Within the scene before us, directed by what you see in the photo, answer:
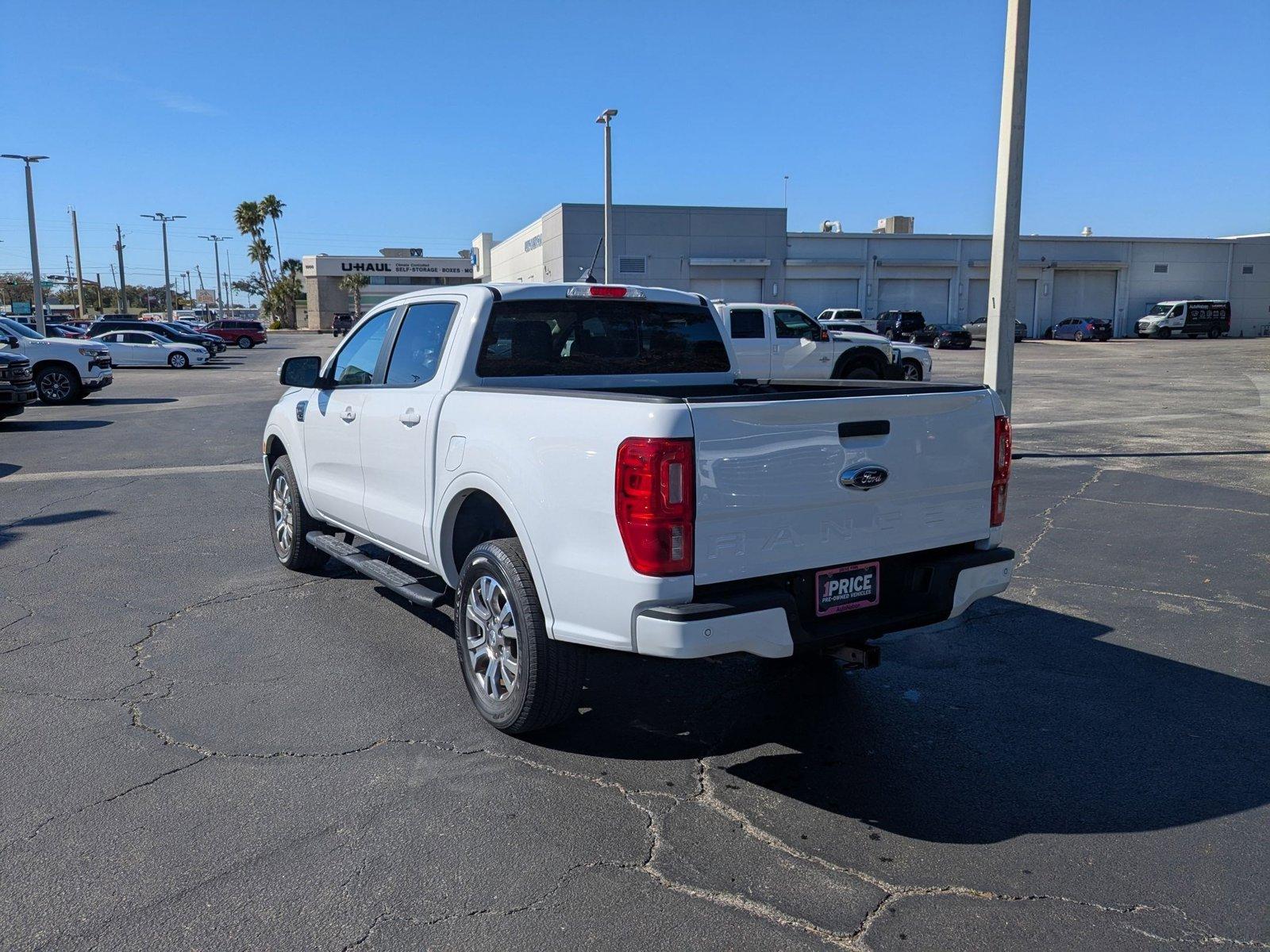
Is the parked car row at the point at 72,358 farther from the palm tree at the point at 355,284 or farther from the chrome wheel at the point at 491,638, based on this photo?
the palm tree at the point at 355,284

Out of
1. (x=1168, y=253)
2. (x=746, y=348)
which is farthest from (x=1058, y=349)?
(x=746, y=348)

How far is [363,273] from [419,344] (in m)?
93.9

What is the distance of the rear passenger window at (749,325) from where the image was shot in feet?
63.4

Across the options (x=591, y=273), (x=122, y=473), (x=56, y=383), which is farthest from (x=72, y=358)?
(x=591, y=273)

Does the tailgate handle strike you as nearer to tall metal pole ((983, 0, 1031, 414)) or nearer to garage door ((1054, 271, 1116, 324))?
tall metal pole ((983, 0, 1031, 414))

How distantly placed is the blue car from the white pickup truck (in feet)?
187

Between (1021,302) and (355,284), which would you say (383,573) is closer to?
(1021,302)

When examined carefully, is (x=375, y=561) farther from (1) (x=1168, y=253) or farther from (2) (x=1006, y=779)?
(1) (x=1168, y=253)

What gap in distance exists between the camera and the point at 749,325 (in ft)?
63.4

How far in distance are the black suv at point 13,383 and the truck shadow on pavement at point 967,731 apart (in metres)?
14.7

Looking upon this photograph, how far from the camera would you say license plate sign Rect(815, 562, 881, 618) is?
157 inches

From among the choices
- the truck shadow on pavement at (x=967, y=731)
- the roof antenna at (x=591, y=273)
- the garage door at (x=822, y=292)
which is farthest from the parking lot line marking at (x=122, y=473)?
the garage door at (x=822, y=292)

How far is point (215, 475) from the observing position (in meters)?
11.8

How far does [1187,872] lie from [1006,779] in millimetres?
789
